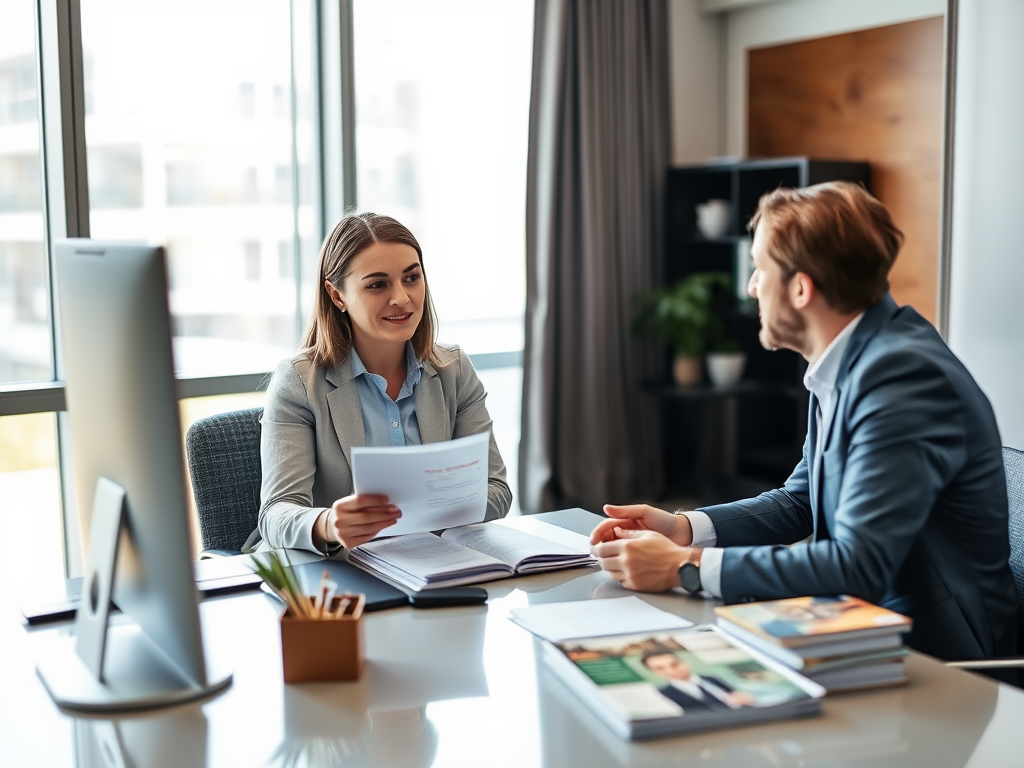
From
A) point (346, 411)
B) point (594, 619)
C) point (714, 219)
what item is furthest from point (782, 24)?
point (594, 619)

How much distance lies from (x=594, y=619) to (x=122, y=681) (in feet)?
2.02

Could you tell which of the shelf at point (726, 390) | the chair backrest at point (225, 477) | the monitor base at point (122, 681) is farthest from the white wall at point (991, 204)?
the monitor base at point (122, 681)

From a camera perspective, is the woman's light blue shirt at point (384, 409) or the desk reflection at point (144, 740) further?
the woman's light blue shirt at point (384, 409)

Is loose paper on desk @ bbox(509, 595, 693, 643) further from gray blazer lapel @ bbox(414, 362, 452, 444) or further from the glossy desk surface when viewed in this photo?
gray blazer lapel @ bbox(414, 362, 452, 444)

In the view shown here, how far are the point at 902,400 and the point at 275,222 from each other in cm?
288

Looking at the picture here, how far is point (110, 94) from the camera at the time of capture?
11.2ft

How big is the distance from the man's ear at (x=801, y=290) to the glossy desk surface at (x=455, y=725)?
0.53m

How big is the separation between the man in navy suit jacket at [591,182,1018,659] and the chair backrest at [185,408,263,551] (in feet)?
3.00

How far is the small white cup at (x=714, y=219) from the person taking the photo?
4473 millimetres

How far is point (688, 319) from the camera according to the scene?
171 inches

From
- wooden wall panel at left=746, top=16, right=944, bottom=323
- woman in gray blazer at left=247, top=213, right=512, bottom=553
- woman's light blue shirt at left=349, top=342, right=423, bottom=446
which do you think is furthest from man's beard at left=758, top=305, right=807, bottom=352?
wooden wall panel at left=746, top=16, right=944, bottom=323

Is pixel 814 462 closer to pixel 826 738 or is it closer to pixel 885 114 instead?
pixel 826 738

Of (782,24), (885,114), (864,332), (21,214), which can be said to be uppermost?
(782,24)

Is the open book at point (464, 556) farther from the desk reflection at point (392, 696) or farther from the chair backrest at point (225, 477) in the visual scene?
the chair backrest at point (225, 477)
